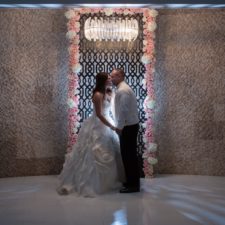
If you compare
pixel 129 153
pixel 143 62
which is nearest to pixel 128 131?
pixel 129 153

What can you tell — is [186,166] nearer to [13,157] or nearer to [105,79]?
[105,79]

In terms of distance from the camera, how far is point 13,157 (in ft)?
22.7

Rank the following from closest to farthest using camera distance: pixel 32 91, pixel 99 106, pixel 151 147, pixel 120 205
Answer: pixel 120 205, pixel 99 106, pixel 151 147, pixel 32 91

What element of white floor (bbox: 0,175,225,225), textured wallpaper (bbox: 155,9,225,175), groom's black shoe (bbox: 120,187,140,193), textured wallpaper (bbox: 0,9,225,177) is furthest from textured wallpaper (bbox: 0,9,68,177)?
groom's black shoe (bbox: 120,187,140,193)

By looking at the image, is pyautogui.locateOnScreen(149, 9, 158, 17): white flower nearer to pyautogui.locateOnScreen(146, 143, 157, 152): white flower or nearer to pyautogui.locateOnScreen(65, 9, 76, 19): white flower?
pyautogui.locateOnScreen(65, 9, 76, 19): white flower

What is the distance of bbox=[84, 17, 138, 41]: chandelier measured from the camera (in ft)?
20.8

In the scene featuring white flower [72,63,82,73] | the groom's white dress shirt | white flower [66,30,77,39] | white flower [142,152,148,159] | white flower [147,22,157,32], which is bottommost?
Answer: white flower [142,152,148,159]

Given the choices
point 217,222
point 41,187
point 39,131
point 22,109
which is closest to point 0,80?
point 22,109

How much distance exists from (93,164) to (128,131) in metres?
0.66

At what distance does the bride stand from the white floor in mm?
208

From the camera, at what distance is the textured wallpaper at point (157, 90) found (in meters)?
6.90

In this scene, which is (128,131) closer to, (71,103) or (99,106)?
(99,106)

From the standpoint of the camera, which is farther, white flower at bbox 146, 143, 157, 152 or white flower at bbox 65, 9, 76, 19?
white flower at bbox 146, 143, 157, 152

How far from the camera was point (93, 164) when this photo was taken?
5.47 m
